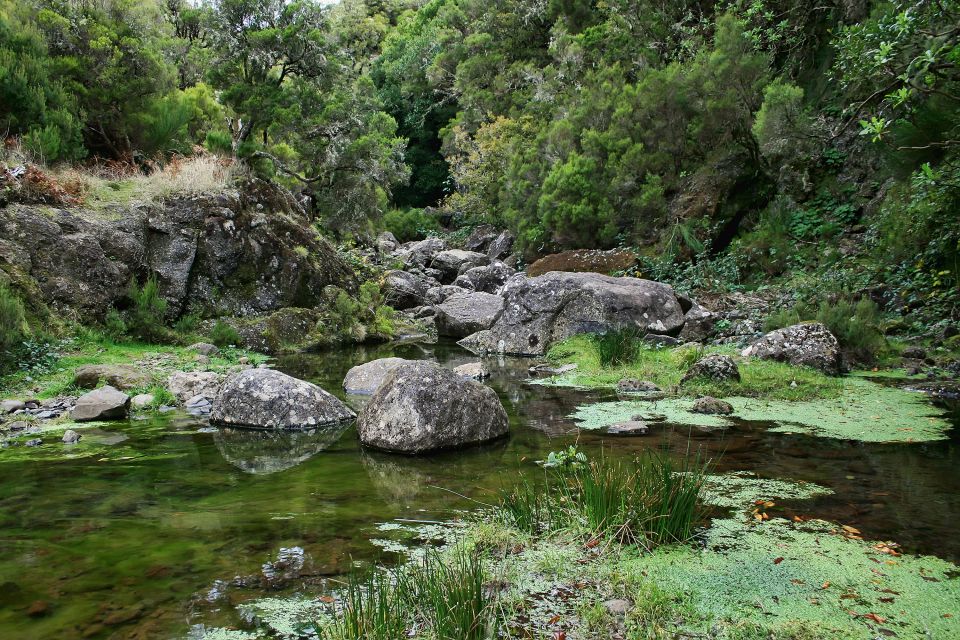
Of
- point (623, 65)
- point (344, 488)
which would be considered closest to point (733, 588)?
point (344, 488)

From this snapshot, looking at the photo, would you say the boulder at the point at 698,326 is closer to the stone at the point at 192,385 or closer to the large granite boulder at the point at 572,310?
the large granite boulder at the point at 572,310

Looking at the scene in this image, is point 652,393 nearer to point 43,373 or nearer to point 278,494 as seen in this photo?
point 278,494

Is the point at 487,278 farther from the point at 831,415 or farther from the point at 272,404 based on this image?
the point at 831,415

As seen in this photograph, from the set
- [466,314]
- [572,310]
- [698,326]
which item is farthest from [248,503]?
[466,314]

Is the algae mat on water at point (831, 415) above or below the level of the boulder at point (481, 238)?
below

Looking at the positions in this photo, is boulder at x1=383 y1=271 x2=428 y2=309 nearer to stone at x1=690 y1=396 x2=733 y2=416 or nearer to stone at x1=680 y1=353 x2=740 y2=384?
stone at x1=680 y1=353 x2=740 y2=384

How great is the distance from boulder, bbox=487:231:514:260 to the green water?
16.6 meters

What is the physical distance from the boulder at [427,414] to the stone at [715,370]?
3136mm

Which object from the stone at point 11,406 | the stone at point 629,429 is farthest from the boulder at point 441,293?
the stone at point 629,429

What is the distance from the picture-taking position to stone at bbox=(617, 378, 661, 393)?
830 cm

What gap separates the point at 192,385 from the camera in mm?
8336

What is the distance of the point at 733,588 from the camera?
3109 millimetres

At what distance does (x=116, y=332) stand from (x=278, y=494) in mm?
7555

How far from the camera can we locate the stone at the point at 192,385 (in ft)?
26.5
